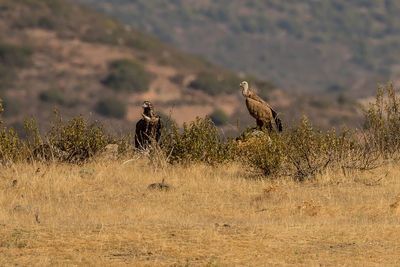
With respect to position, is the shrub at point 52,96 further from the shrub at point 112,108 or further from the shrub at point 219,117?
the shrub at point 219,117

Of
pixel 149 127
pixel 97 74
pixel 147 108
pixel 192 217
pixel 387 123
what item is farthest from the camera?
pixel 97 74

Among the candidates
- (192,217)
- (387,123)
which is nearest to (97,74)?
(387,123)

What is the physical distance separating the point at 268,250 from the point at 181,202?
11.4ft

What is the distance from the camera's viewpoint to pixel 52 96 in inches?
4444

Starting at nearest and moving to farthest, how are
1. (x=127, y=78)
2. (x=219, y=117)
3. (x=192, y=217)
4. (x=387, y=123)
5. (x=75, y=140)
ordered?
(x=192, y=217), (x=75, y=140), (x=387, y=123), (x=219, y=117), (x=127, y=78)

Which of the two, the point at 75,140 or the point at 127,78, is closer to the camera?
the point at 75,140

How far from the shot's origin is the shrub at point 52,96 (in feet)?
369

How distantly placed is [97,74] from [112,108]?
47.9 feet

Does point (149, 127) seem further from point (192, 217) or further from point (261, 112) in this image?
point (192, 217)

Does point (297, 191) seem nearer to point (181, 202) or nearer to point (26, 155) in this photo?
point (181, 202)

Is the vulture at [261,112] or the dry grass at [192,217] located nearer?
the dry grass at [192,217]

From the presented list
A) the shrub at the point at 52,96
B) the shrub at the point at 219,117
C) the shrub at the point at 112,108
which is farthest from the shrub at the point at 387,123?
the shrub at the point at 52,96

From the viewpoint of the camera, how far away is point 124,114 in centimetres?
11462

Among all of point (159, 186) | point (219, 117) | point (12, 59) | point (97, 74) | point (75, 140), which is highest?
point (12, 59)
